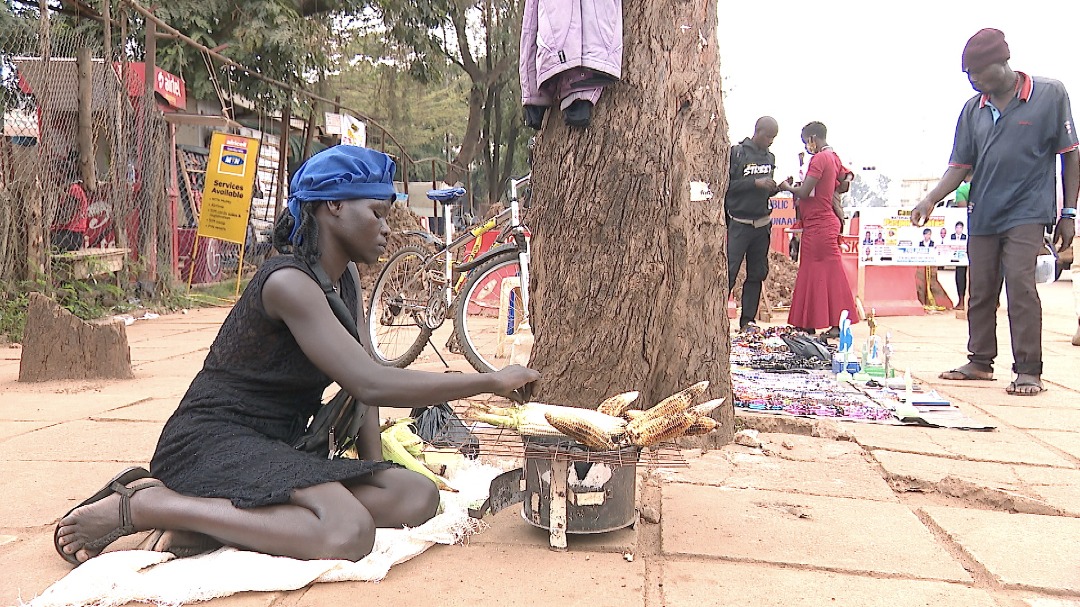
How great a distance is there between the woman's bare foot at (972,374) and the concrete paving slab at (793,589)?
11.9 ft

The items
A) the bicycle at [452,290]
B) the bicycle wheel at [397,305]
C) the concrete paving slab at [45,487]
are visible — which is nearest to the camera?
the concrete paving slab at [45,487]

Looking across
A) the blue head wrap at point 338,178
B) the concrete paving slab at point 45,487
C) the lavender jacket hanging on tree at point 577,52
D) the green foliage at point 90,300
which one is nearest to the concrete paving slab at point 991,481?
the lavender jacket hanging on tree at point 577,52

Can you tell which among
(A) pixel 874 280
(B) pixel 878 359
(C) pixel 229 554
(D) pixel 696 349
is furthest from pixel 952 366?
(C) pixel 229 554

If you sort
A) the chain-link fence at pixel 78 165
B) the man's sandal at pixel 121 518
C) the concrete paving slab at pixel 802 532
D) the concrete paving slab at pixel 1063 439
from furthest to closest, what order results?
the chain-link fence at pixel 78 165 → the concrete paving slab at pixel 1063 439 → the concrete paving slab at pixel 802 532 → the man's sandal at pixel 121 518

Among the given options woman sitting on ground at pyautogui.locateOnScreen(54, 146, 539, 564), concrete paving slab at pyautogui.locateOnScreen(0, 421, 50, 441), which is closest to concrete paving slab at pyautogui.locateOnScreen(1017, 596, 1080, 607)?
woman sitting on ground at pyautogui.locateOnScreen(54, 146, 539, 564)

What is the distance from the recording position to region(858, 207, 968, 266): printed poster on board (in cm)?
988

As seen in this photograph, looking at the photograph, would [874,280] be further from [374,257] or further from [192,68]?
[192,68]

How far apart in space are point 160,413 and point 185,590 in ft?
8.17

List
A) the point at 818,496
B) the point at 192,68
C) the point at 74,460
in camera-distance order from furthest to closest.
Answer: the point at 192,68, the point at 74,460, the point at 818,496

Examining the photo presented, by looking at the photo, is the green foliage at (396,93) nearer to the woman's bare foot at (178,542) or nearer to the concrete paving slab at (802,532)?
the concrete paving slab at (802,532)

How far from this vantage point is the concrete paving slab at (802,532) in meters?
2.41

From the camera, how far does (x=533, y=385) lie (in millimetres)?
2598

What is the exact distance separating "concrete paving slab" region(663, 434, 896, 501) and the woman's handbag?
1.24 m

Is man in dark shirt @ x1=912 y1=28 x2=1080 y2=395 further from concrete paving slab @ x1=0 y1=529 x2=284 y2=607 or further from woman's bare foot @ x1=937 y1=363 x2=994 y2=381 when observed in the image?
concrete paving slab @ x1=0 y1=529 x2=284 y2=607
